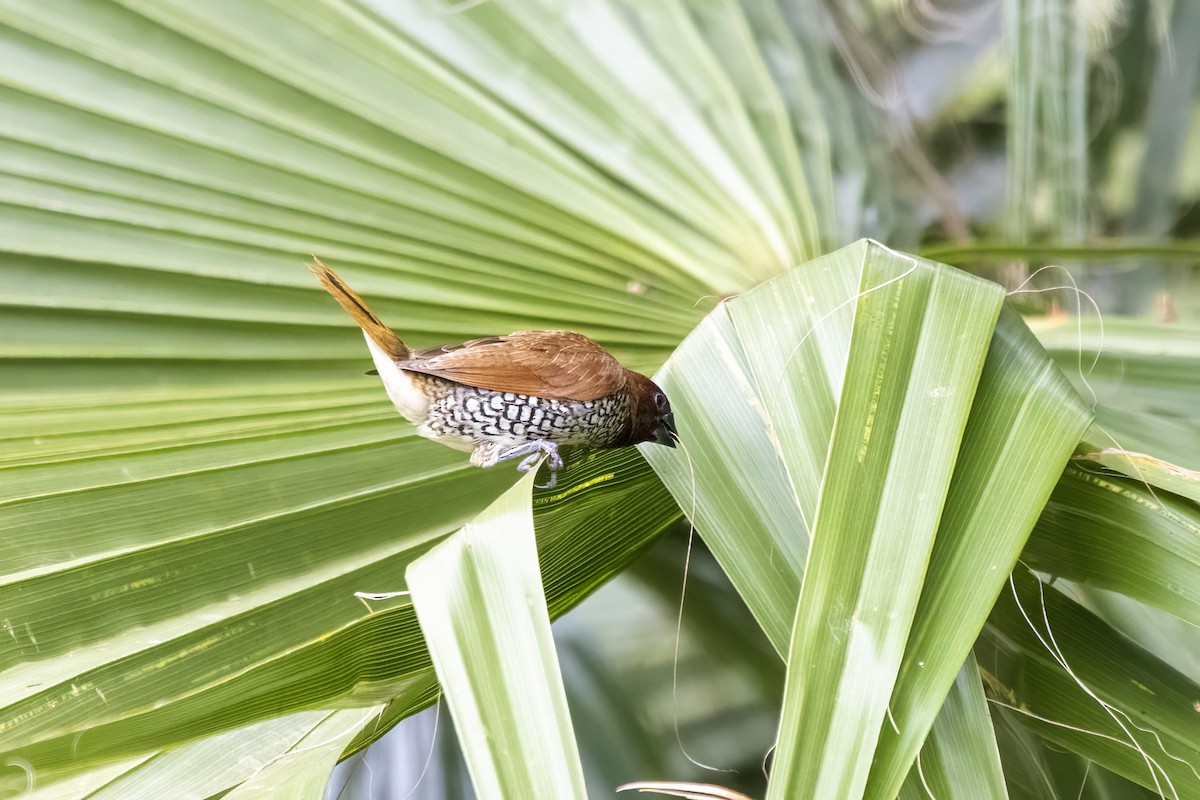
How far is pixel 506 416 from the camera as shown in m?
0.60

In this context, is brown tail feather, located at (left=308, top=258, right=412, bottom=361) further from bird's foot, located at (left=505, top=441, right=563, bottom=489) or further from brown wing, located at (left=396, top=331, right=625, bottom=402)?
bird's foot, located at (left=505, top=441, right=563, bottom=489)

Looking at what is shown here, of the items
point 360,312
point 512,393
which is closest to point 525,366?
point 512,393

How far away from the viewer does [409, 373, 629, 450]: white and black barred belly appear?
0.60 metres

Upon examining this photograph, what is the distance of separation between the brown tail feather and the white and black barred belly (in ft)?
0.12

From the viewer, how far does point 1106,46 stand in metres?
0.99

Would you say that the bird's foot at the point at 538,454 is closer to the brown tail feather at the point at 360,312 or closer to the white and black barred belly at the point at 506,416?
the white and black barred belly at the point at 506,416

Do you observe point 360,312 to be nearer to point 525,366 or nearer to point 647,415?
point 525,366

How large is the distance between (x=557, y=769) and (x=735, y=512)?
19 centimetres

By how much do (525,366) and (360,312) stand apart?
0.43 ft

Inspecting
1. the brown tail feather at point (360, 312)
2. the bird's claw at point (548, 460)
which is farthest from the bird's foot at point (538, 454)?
the brown tail feather at point (360, 312)

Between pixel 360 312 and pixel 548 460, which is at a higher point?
pixel 360 312

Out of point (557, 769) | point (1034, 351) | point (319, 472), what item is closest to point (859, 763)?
point (557, 769)

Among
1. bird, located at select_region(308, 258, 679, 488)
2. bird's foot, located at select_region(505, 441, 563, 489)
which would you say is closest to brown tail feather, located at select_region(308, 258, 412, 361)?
bird, located at select_region(308, 258, 679, 488)

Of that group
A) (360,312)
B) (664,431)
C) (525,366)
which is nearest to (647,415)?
(664,431)
